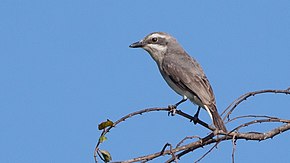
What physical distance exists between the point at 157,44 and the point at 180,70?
31.9 inches

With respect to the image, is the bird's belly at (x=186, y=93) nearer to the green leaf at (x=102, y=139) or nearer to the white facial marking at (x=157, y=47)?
the white facial marking at (x=157, y=47)

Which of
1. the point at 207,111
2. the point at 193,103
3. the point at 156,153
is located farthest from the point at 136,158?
the point at 193,103

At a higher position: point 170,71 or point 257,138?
point 170,71

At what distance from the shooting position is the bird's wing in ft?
26.9

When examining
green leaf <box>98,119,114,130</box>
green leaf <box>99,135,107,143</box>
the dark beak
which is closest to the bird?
the dark beak

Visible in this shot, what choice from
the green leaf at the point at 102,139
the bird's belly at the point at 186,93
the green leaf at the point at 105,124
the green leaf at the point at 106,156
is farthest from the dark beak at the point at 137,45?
the green leaf at the point at 106,156

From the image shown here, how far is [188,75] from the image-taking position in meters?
8.62

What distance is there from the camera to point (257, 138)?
4.70 meters

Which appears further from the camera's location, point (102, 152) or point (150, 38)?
point (150, 38)

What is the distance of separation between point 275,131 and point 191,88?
140 inches

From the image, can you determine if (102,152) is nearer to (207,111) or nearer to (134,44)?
(207,111)

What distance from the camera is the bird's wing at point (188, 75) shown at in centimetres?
819

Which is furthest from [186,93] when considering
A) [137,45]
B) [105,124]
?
[105,124]

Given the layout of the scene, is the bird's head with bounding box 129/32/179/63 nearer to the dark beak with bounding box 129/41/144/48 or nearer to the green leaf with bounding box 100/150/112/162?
the dark beak with bounding box 129/41/144/48
